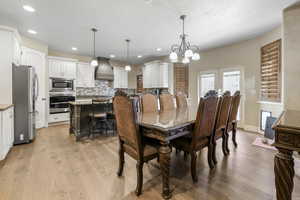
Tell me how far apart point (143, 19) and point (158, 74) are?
318 cm

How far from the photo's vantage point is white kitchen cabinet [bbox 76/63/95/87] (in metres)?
5.76

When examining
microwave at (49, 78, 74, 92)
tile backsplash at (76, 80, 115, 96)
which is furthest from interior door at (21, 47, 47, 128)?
tile backsplash at (76, 80, 115, 96)

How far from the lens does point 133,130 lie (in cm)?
153

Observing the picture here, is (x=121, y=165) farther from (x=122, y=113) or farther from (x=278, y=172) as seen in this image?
(x=278, y=172)

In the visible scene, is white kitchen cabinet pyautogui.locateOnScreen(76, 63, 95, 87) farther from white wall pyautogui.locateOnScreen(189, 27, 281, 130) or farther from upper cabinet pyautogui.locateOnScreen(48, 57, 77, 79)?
white wall pyautogui.locateOnScreen(189, 27, 281, 130)

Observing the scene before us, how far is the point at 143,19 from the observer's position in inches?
117

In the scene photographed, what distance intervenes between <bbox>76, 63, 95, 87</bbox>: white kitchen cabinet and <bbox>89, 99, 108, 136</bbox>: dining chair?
8.18ft

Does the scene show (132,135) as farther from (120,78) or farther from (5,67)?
(120,78)

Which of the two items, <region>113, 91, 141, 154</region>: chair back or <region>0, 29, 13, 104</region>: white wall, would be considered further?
<region>0, 29, 13, 104</region>: white wall

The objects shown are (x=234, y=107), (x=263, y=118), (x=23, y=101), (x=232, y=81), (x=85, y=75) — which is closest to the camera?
(x=234, y=107)

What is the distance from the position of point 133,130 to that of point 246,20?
3.34 m

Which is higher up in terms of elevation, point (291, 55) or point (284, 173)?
point (291, 55)

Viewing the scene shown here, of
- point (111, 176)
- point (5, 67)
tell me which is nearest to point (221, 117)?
point (111, 176)

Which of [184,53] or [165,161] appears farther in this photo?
[184,53]
